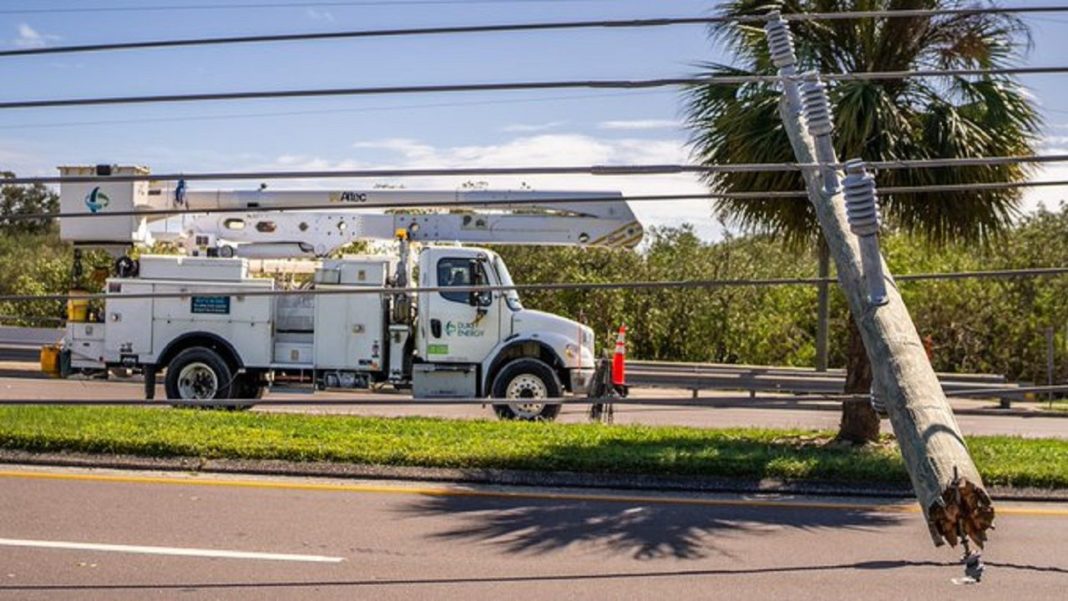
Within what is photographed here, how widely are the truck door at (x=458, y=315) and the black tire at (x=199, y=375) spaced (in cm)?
265

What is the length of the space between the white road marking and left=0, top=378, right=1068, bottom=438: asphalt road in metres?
8.65

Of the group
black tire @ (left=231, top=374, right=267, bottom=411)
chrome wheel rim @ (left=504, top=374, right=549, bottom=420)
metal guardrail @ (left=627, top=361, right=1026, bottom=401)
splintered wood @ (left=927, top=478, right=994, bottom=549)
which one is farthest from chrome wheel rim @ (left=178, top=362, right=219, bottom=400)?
splintered wood @ (left=927, top=478, right=994, bottom=549)

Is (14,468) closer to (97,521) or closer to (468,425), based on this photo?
(97,521)

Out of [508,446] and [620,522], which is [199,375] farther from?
[620,522]

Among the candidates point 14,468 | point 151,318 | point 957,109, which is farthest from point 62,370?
point 957,109

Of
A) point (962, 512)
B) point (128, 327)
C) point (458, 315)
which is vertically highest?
point (458, 315)

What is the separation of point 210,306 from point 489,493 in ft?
26.0

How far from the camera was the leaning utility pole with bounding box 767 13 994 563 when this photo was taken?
11.3 ft

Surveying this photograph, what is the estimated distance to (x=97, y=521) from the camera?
9648 millimetres

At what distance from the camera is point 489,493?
10914mm

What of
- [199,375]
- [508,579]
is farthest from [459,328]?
[508,579]

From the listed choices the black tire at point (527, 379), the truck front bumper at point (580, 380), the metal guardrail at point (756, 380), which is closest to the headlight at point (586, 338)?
the truck front bumper at point (580, 380)

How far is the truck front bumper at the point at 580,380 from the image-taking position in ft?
57.7

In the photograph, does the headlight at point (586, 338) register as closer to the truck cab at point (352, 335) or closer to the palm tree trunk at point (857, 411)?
the truck cab at point (352, 335)
